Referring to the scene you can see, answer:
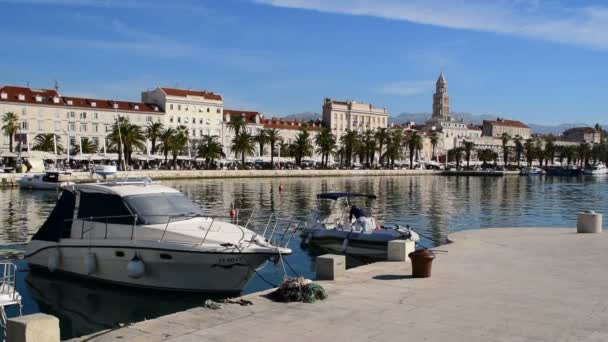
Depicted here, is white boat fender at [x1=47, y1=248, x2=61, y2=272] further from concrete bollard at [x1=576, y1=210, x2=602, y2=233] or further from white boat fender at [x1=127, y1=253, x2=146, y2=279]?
concrete bollard at [x1=576, y1=210, x2=602, y2=233]

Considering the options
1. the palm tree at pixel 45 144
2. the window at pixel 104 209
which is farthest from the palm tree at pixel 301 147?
the window at pixel 104 209

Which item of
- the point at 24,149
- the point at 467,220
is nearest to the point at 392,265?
the point at 467,220

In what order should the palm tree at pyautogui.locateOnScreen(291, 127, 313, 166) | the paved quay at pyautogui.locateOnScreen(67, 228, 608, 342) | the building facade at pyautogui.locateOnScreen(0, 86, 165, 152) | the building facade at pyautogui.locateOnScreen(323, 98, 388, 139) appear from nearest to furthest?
the paved quay at pyautogui.locateOnScreen(67, 228, 608, 342), the building facade at pyautogui.locateOnScreen(0, 86, 165, 152), the palm tree at pyautogui.locateOnScreen(291, 127, 313, 166), the building facade at pyautogui.locateOnScreen(323, 98, 388, 139)

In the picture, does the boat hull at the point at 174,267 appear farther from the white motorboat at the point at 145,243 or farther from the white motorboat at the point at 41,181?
the white motorboat at the point at 41,181

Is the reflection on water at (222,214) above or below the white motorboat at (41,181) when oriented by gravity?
below

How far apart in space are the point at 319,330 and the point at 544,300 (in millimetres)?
5764

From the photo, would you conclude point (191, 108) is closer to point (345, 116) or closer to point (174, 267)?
point (345, 116)

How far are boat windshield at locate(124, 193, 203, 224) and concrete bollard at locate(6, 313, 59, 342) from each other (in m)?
8.31

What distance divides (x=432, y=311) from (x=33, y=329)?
766 cm

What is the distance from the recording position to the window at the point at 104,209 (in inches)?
A: 744

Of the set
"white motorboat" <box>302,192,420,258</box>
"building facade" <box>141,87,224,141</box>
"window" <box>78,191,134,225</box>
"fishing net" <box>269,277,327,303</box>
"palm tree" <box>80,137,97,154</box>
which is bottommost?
"white motorboat" <box>302,192,420,258</box>

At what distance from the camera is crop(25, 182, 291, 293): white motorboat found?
17.3 m

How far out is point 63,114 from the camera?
123 meters

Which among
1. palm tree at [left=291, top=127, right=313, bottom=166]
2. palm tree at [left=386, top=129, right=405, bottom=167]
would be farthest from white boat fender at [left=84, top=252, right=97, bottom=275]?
palm tree at [left=386, top=129, right=405, bottom=167]
